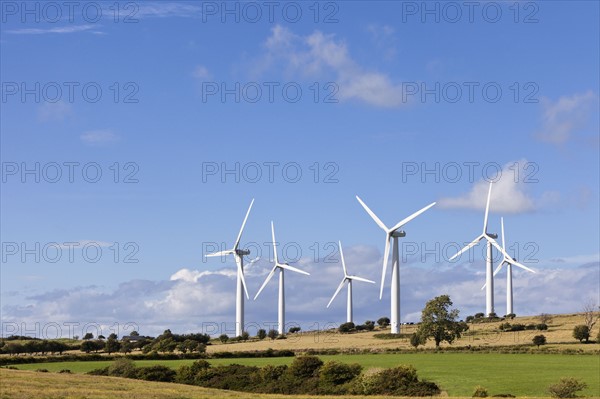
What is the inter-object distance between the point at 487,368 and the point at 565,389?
99.2ft

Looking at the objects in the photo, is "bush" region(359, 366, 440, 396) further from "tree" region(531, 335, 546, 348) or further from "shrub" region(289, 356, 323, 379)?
"tree" region(531, 335, 546, 348)

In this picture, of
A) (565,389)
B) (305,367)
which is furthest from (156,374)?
(565,389)

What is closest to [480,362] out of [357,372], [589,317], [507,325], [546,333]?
[357,372]

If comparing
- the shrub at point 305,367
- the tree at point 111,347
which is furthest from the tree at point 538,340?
the tree at point 111,347

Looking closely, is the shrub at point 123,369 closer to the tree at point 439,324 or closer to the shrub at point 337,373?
the shrub at point 337,373

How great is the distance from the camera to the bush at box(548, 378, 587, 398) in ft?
283

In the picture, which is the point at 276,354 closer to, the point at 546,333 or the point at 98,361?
the point at 98,361

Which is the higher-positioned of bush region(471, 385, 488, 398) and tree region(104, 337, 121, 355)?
bush region(471, 385, 488, 398)

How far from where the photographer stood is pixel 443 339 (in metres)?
164

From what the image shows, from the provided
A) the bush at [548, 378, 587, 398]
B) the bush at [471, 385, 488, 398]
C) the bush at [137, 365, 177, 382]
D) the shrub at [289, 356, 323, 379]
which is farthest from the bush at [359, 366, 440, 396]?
the bush at [137, 365, 177, 382]

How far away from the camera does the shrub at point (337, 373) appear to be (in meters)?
99.5

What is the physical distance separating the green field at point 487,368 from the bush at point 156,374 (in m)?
15.7

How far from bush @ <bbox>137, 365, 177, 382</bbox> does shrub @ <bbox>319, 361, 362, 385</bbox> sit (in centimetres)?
1933

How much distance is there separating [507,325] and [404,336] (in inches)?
965
